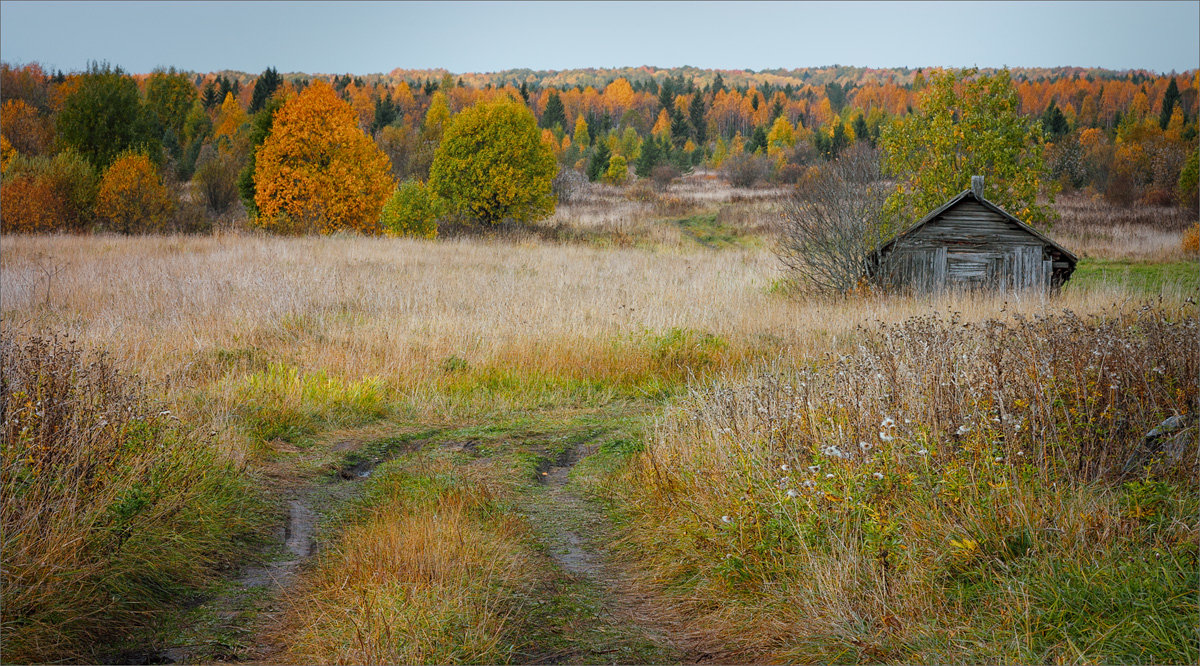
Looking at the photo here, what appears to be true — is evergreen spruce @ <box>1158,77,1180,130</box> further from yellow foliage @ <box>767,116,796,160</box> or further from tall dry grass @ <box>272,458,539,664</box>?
tall dry grass @ <box>272,458,539,664</box>

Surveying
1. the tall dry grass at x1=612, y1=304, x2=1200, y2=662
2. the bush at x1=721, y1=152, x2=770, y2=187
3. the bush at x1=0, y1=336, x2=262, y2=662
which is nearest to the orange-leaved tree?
the bush at x1=0, y1=336, x2=262, y2=662

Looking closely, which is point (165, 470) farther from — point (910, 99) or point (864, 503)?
point (910, 99)

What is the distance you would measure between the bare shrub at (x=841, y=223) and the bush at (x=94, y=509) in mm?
14444

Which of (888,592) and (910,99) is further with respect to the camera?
(910,99)

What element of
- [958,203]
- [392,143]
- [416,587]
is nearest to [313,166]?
[958,203]

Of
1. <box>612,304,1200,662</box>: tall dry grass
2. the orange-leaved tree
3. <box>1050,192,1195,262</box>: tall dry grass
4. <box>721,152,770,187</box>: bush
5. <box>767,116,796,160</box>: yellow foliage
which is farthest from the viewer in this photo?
<box>767,116,796,160</box>: yellow foliage

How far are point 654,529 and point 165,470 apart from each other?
3.29 metres

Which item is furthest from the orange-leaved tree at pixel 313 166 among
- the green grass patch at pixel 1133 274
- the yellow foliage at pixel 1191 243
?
the yellow foliage at pixel 1191 243

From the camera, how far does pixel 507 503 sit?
6305 millimetres

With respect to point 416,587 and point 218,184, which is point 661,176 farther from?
point 416,587

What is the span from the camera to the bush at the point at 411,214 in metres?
31.8

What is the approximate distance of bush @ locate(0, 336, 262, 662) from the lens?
384cm

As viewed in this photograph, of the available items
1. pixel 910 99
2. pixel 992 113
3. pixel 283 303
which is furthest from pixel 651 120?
pixel 283 303

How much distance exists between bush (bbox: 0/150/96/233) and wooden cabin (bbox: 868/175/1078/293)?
87.4 feet
